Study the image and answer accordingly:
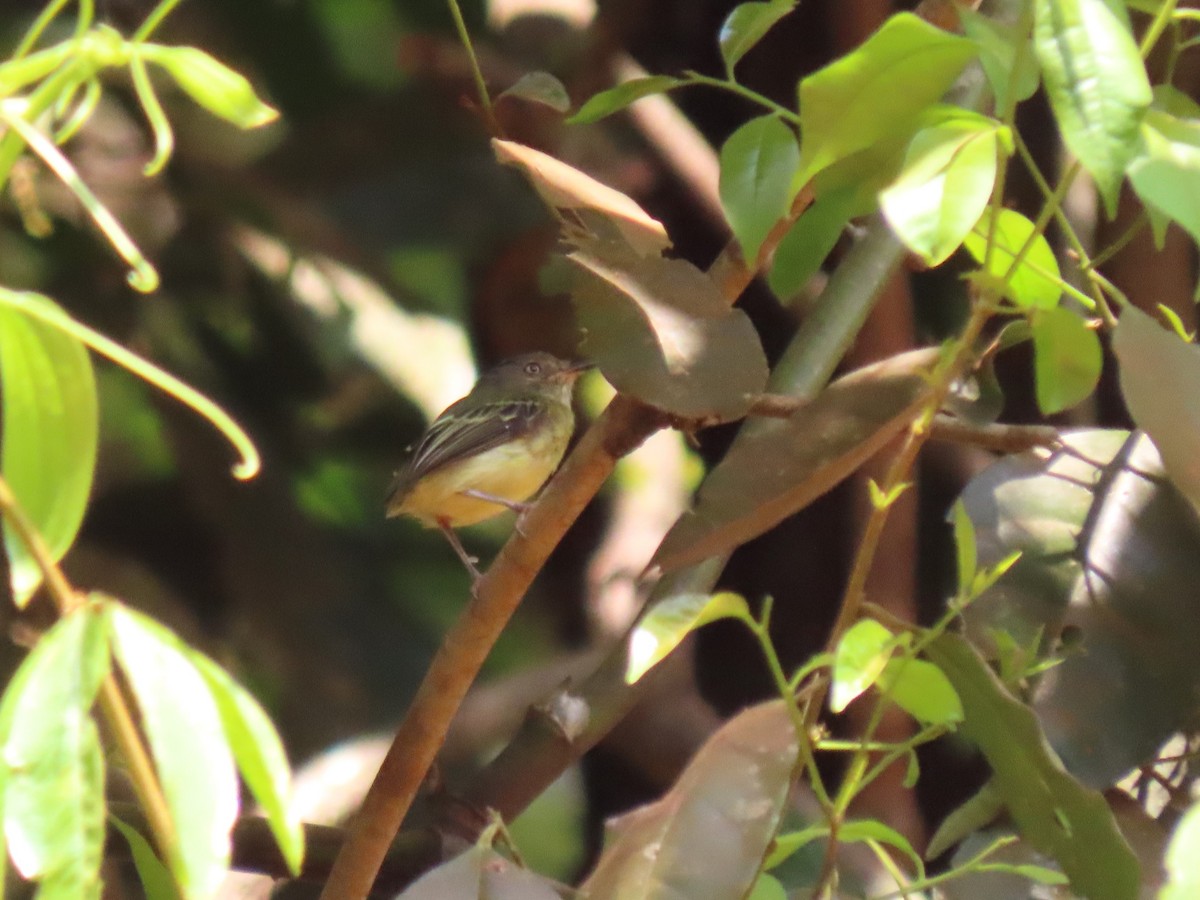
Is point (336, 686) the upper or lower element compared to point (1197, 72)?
lower

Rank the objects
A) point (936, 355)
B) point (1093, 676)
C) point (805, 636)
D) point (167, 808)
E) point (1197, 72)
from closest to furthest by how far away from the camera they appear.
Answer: point (167, 808)
point (936, 355)
point (1093, 676)
point (1197, 72)
point (805, 636)

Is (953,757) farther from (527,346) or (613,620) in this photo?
(527,346)

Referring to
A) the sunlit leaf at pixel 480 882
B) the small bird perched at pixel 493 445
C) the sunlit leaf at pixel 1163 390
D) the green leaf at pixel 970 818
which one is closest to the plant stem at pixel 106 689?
the sunlit leaf at pixel 480 882

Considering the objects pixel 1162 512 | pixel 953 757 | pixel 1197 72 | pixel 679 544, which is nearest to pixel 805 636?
pixel 953 757

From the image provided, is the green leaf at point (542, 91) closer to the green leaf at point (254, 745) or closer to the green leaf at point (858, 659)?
the green leaf at point (858, 659)

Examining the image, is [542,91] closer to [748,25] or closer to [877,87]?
[748,25]

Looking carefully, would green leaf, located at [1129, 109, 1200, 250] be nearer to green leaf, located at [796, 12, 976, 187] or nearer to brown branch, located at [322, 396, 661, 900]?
green leaf, located at [796, 12, 976, 187]

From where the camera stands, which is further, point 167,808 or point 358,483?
point 358,483
